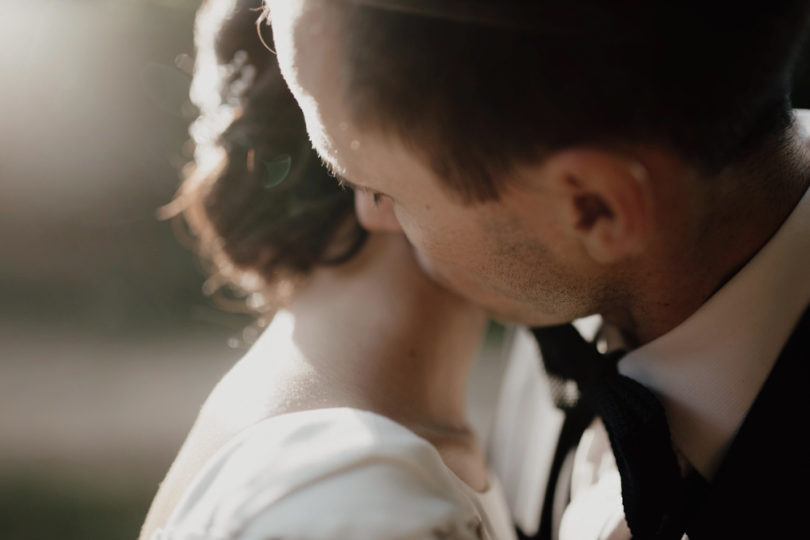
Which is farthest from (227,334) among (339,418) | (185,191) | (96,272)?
(339,418)

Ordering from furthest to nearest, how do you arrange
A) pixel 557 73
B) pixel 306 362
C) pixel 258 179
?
pixel 258 179, pixel 306 362, pixel 557 73

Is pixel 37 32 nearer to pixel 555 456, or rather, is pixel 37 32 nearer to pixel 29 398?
pixel 29 398

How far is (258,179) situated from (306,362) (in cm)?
33

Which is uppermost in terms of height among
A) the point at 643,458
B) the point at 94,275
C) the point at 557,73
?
the point at 557,73

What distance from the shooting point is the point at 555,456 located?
1146 millimetres

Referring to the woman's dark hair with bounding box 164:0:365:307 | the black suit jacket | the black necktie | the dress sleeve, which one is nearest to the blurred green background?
Answer: the woman's dark hair with bounding box 164:0:365:307

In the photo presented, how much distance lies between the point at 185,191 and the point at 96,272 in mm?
2371

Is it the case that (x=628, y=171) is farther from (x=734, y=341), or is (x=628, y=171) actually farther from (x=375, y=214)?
(x=375, y=214)

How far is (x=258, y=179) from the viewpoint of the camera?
3.48 feet

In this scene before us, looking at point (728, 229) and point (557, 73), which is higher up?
point (557, 73)

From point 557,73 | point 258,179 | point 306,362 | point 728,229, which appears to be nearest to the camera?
point 557,73

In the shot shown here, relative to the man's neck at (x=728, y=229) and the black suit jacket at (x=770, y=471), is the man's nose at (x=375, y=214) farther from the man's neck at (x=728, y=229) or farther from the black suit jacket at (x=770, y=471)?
the black suit jacket at (x=770, y=471)

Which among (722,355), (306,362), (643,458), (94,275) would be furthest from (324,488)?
(94,275)

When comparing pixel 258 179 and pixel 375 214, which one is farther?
pixel 258 179
